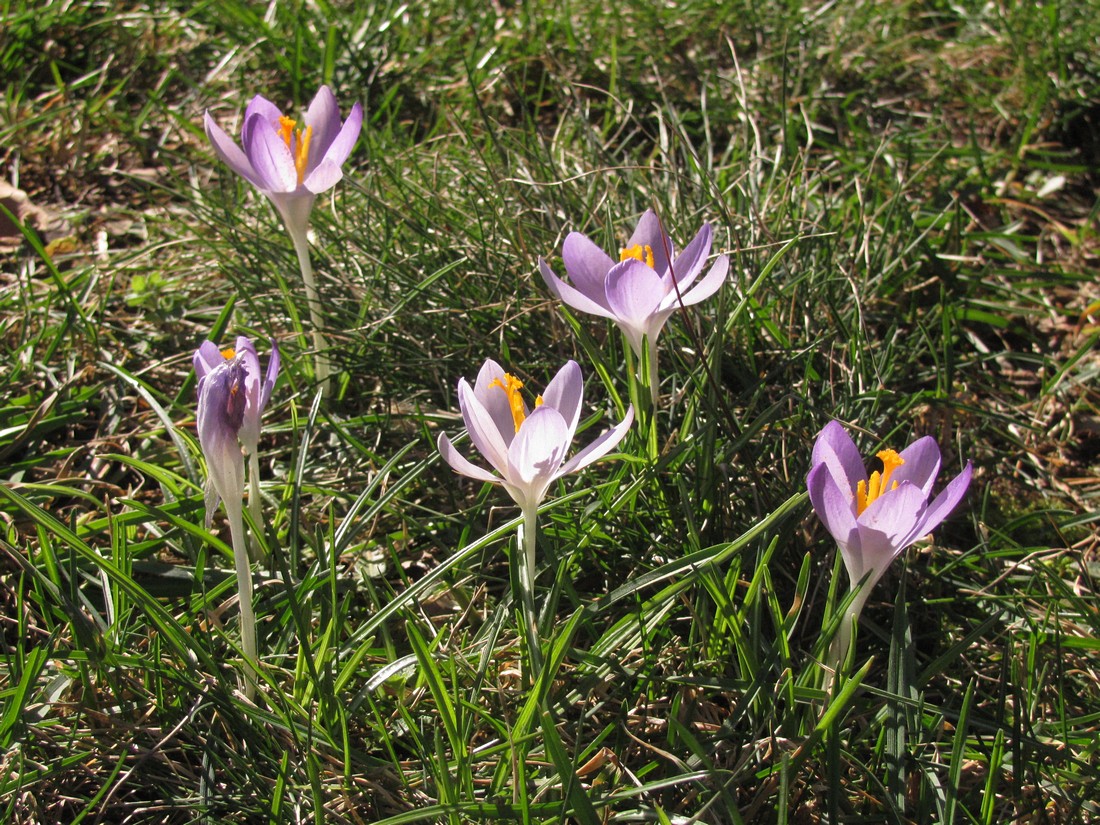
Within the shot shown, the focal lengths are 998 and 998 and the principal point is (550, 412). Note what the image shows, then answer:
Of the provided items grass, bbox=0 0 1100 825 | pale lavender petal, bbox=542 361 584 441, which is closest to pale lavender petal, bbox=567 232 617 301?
grass, bbox=0 0 1100 825

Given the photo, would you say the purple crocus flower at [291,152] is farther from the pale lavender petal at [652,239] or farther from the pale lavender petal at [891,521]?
the pale lavender petal at [891,521]

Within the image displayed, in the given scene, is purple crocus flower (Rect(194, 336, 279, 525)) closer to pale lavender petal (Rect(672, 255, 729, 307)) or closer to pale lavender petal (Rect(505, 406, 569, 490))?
pale lavender petal (Rect(505, 406, 569, 490))

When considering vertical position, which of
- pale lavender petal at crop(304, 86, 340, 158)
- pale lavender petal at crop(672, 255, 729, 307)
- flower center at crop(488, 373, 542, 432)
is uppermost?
pale lavender petal at crop(304, 86, 340, 158)

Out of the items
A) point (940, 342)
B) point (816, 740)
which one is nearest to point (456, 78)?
point (940, 342)

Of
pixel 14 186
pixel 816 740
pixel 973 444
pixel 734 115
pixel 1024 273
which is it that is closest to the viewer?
pixel 816 740

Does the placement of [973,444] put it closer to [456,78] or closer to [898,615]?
[898,615]

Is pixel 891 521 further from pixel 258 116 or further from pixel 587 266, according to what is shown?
pixel 258 116
